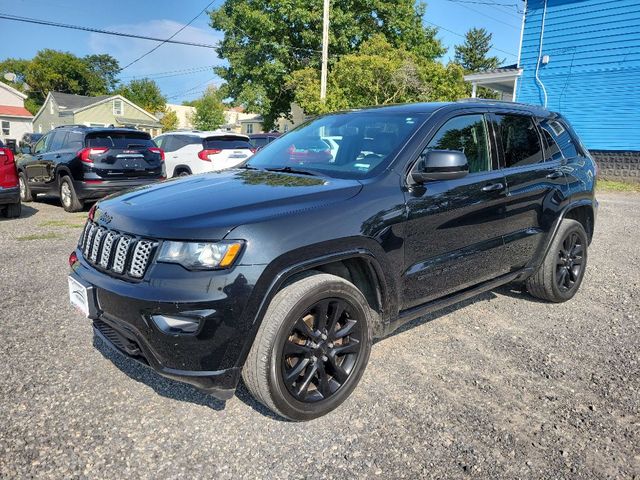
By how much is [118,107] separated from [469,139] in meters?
53.1

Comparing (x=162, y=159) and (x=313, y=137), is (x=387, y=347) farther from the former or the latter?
(x=162, y=159)

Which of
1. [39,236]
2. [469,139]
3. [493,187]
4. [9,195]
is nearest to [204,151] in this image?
[9,195]

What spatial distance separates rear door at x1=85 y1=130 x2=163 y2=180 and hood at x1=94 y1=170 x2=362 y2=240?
6634mm

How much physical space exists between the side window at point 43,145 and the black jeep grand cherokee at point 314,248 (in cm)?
846

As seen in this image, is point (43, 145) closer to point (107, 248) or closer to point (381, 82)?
point (107, 248)

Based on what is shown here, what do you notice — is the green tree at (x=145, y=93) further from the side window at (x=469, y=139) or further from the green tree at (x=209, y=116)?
the side window at (x=469, y=139)

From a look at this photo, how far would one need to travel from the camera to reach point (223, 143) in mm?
11500

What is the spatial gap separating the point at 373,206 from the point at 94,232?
5.38ft

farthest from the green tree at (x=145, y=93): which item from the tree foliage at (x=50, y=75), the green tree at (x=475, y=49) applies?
the green tree at (x=475, y=49)

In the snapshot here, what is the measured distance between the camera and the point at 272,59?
96.0 feet

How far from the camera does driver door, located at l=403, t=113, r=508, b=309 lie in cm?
308

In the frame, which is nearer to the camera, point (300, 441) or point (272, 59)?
point (300, 441)

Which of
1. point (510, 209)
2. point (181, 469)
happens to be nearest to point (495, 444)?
point (181, 469)

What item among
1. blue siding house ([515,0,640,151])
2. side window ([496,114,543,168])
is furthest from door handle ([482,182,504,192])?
blue siding house ([515,0,640,151])
